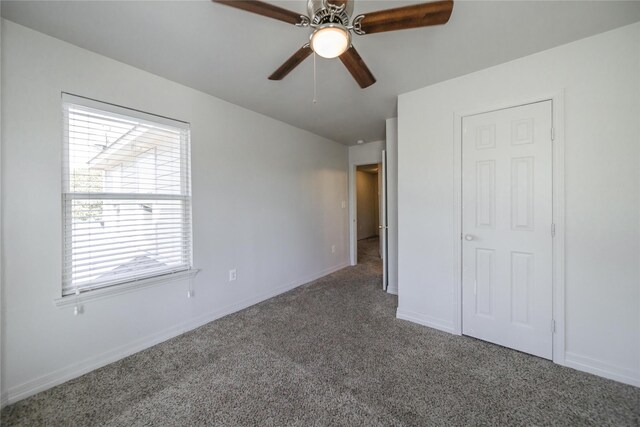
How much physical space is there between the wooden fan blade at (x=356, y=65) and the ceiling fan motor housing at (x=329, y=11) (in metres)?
0.17

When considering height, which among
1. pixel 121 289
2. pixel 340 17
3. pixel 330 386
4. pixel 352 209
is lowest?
pixel 330 386

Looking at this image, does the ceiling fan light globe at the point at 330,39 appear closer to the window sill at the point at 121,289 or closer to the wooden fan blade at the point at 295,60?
the wooden fan blade at the point at 295,60

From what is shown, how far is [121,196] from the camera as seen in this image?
2.01 meters

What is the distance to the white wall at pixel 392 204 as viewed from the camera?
10.7 ft

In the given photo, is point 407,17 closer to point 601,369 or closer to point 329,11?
point 329,11

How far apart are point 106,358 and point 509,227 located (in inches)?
137

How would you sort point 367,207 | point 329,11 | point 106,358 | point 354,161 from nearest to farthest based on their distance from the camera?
point 329,11 < point 106,358 < point 354,161 < point 367,207

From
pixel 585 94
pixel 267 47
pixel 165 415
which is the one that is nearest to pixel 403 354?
pixel 165 415

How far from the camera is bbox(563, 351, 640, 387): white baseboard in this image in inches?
65.1

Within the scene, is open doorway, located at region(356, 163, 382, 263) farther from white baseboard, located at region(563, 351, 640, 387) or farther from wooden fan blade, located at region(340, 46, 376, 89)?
wooden fan blade, located at region(340, 46, 376, 89)

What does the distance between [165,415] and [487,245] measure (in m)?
2.71

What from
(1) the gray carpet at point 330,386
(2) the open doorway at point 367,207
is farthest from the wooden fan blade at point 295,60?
(2) the open doorway at point 367,207

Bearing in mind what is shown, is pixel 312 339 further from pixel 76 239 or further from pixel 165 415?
pixel 76 239

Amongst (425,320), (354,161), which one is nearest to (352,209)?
(354,161)
